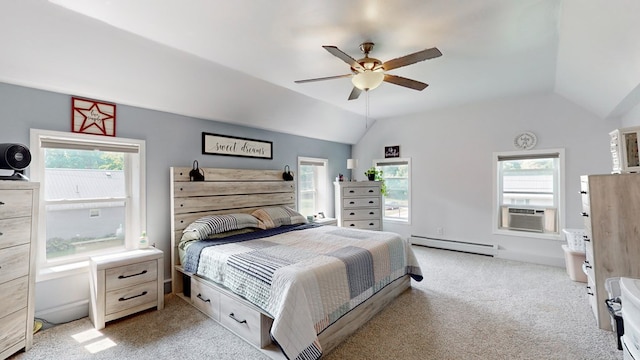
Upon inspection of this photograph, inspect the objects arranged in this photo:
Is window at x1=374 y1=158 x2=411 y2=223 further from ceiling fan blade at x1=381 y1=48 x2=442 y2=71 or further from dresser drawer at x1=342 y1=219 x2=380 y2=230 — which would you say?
ceiling fan blade at x1=381 y1=48 x2=442 y2=71

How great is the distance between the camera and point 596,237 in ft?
7.97

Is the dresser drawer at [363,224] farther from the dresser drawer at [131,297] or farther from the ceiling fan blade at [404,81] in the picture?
the dresser drawer at [131,297]

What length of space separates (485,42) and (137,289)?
4.10 metres

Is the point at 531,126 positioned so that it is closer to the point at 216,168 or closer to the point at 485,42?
the point at 485,42

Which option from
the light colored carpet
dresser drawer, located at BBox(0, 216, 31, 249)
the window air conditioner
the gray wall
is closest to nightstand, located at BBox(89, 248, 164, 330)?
the light colored carpet

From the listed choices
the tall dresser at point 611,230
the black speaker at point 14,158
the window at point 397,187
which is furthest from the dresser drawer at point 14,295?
the window at point 397,187

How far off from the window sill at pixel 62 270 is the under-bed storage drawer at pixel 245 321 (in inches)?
58.2

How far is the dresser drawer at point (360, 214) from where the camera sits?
5141mm

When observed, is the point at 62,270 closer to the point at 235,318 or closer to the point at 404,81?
the point at 235,318

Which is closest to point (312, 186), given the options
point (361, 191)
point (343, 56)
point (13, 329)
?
point (361, 191)

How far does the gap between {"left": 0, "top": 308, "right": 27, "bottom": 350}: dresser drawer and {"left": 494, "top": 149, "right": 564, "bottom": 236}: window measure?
19.2 ft

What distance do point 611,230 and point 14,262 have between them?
4.77 m

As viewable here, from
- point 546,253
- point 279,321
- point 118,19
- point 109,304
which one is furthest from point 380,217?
point 118,19

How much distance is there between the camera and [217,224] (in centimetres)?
330
